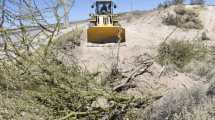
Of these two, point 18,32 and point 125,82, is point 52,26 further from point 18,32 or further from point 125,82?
point 125,82

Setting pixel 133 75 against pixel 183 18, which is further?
pixel 183 18

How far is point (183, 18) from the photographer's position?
98.4 ft

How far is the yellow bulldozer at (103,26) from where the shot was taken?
18.8 meters

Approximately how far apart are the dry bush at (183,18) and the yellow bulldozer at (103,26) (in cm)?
891

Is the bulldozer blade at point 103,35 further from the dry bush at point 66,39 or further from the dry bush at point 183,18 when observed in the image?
the dry bush at point 183,18

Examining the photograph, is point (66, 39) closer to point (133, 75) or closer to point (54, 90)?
point (133, 75)

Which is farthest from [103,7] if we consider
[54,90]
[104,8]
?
[54,90]

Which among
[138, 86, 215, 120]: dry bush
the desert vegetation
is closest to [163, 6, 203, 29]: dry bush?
the desert vegetation

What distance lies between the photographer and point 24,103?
211 inches

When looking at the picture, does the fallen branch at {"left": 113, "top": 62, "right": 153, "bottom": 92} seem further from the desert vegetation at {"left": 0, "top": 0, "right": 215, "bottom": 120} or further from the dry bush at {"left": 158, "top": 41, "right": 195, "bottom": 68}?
the dry bush at {"left": 158, "top": 41, "right": 195, "bottom": 68}

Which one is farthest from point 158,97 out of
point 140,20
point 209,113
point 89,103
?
point 140,20

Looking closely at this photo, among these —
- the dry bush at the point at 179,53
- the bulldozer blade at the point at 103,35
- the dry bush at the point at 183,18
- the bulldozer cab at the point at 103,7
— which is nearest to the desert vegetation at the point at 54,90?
the dry bush at the point at 179,53

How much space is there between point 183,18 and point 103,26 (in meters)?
11.9

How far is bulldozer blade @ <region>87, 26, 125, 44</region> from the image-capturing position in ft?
61.2
